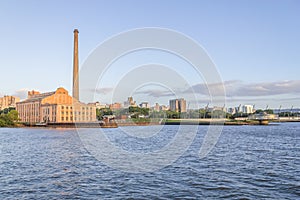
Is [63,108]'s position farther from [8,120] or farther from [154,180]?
[154,180]

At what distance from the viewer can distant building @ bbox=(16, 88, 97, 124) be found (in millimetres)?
129750

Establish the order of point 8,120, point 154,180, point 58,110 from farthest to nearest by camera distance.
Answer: point 8,120 < point 58,110 < point 154,180

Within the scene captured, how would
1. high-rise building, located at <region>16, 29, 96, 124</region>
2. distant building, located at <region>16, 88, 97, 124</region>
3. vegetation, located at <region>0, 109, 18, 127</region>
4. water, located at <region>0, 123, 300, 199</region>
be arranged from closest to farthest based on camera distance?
1. water, located at <region>0, 123, 300, 199</region>
2. distant building, located at <region>16, 88, 97, 124</region>
3. high-rise building, located at <region>16, 29, 96, 124</region>
4. vegetation, located at <region>0, 109, 18, 127</region>

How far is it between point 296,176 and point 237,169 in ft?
14.2

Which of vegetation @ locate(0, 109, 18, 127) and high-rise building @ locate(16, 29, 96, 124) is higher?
high-rise building @ locate(16, 29, 96, 124)

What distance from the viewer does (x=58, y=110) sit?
420 ft

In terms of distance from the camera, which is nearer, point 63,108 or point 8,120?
point 63,108

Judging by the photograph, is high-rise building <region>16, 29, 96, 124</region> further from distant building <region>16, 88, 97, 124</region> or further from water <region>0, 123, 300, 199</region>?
water <region>0, 123, 300, 199</region>

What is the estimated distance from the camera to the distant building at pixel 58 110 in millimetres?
129750

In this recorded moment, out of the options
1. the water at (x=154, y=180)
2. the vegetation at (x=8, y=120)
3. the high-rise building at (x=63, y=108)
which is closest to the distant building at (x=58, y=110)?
Result: the high-rise building at (x=63, y=108)

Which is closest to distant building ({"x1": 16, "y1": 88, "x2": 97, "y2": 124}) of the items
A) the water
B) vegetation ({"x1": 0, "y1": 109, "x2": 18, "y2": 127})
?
vegetation ({"x1": 0, "y1": 109, "x2": 18, "y2": 127})

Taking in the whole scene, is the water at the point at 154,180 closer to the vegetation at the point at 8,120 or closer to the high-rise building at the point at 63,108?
the high-rise building at the point at 63,108

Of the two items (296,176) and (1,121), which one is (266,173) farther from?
(1,121)

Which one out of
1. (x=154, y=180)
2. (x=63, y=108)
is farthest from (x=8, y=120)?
(x=154, y=180)
